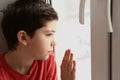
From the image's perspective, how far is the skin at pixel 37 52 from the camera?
105cm

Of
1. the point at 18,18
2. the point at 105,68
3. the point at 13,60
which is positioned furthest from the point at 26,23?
the point at 105,68

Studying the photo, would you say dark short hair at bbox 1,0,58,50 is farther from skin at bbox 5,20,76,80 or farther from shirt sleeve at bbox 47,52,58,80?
shirt sleeve at bbox 47,52,58,80

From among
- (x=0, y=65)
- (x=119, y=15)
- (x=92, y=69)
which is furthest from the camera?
(x=92, y=69)

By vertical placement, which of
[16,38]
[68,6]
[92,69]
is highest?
[68,6]

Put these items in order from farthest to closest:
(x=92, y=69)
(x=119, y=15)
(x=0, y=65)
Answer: (x=92, y=69)
(x=119, y=15)
(x=0, y=65)

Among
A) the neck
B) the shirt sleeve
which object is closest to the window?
the shirt sleeve

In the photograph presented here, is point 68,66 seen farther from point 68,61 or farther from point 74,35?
point 74,35

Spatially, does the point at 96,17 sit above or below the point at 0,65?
above

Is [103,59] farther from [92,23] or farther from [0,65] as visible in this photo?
[0,65]

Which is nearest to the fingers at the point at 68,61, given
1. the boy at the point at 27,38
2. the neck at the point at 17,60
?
the boy at the point at 27,38

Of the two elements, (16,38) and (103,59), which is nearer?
(16,38)

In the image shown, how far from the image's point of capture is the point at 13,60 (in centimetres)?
107

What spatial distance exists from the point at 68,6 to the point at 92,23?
137mm

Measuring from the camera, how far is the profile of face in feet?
3.43
